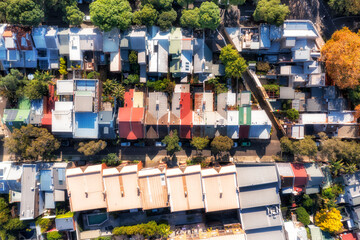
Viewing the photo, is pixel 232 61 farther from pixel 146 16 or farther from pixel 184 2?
pixel 146 16

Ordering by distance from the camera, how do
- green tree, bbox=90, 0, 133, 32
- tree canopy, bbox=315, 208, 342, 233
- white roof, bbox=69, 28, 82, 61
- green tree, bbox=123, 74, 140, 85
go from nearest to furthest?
green tree, bbox=90, 0, 133, 32, white roof, bbox=69, 28, 82, 61, tree canopy, bbox=315, 208, 342, 233, green tree, bbox=123, 74, 140, 85

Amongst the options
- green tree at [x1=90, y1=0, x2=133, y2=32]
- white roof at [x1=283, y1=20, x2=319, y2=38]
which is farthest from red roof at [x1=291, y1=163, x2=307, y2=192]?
green tree at [x1=90, y1=0, x2=133, y2=32]

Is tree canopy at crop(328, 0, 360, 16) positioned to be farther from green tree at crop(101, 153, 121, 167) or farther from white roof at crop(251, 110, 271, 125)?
green tree at crop(101, 153, 121, 167)

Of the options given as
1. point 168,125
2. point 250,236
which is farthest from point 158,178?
point 250,236

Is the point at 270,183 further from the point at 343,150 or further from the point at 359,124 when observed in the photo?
the point at 359,124

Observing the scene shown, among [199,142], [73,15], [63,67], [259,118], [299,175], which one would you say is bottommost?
[299,175]

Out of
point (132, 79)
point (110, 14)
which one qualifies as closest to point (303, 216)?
point (132, 79)

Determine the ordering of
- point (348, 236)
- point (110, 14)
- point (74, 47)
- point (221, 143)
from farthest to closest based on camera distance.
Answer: point (348, 236), point (74, 47), point (221, 143), point (110, 14)
